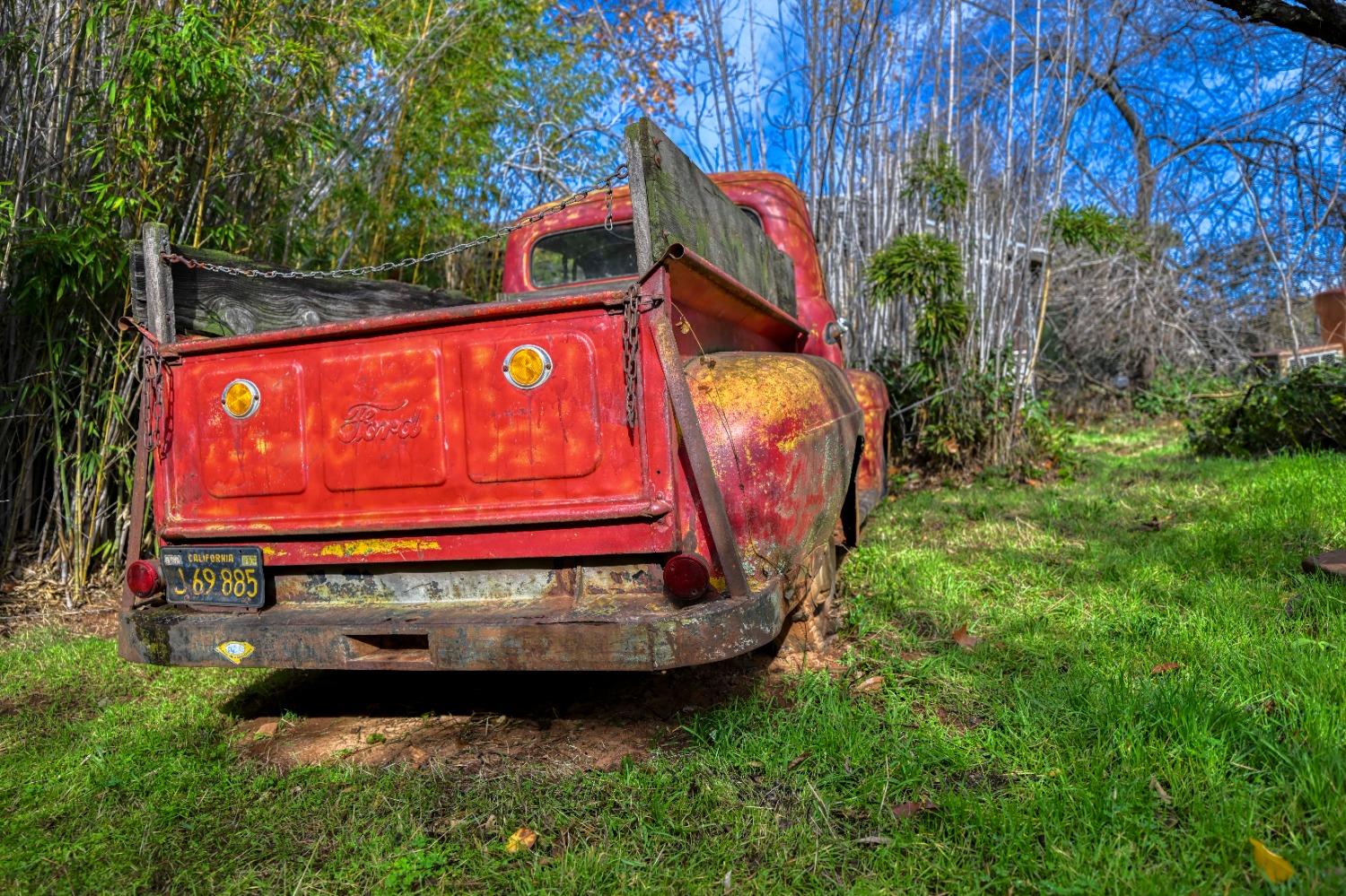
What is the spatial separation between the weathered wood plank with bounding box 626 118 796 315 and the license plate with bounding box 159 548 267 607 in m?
1.58

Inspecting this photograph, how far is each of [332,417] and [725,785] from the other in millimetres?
1618

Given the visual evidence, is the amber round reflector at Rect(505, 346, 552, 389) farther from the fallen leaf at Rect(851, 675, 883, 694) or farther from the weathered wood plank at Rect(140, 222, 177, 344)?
the fallen leaf at Rect(851, 675, 883, 694)

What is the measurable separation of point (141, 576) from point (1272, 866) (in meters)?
3.14

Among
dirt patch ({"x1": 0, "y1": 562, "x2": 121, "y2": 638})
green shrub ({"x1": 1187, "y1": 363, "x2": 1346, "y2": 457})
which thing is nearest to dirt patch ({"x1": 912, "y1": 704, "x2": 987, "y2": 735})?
dirt patch ({"x1": 0, "y1": 562, "x2": 121, "y2": 638})

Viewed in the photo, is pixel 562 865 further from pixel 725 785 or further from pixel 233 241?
pixel 233 241

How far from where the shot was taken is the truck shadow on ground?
2.52m

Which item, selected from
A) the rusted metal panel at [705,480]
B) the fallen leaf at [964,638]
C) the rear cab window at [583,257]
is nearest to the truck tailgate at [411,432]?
the rusted metal panel at [705,480]

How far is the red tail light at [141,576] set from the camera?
2.74m

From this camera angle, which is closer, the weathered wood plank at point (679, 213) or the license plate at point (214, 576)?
the weathered wood plank at point (679, 213)

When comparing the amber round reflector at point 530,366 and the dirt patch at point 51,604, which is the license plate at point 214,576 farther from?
the dirt patch at point 51,604

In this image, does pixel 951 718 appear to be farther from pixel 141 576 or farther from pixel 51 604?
pixel 51 604

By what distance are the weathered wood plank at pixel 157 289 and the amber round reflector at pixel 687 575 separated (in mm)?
1936

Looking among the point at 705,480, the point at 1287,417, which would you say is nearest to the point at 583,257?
the point at 705,480

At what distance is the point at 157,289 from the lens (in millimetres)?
2844
